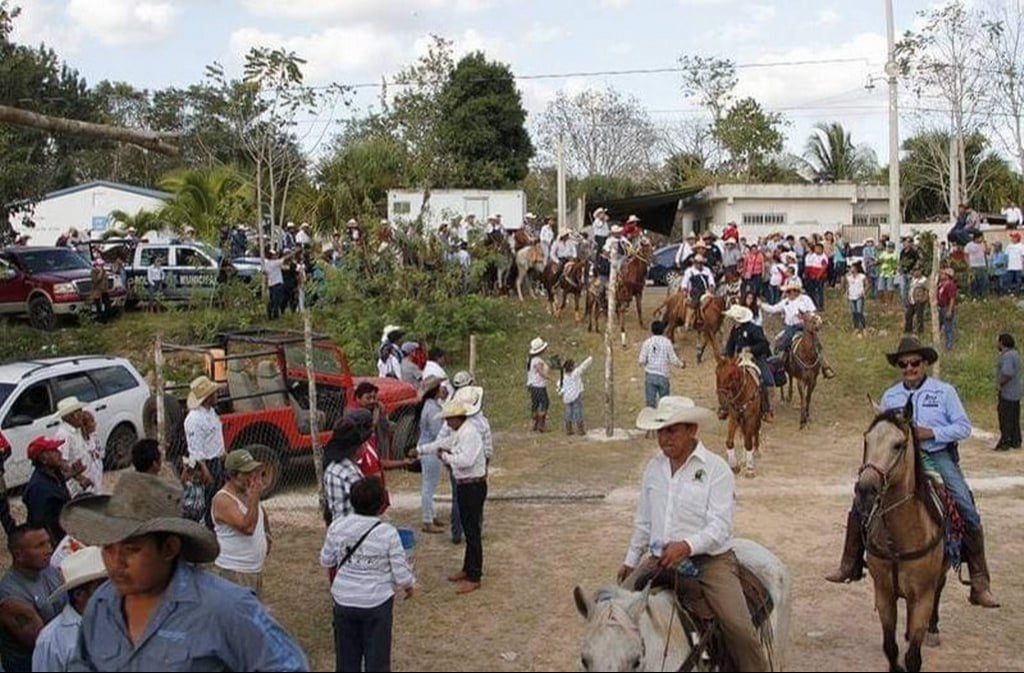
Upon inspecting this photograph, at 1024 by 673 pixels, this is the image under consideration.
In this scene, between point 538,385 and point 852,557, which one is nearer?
point 852,557

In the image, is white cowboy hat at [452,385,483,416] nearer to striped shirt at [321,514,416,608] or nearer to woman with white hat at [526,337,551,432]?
striped shirt at [321,514,416,608]

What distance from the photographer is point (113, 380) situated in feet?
49.0

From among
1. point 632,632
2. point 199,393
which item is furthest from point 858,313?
point 632,632

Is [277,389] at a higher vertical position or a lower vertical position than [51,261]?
lower

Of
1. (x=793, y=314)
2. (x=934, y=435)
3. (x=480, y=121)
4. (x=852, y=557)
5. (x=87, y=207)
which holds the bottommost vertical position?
A: (x=852, y=557)

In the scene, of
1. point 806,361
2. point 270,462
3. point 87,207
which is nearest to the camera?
point 270,462

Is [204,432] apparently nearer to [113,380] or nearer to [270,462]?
[270,462]

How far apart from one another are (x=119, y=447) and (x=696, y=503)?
37.7ft

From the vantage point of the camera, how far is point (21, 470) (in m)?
13.2

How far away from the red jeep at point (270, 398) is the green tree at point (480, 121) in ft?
88.1

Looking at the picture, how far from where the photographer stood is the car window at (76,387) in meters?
13.8

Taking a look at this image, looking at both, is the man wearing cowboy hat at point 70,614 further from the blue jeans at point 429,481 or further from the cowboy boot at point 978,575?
the blue jeans at point 429,481

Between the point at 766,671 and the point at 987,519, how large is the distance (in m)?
7.93

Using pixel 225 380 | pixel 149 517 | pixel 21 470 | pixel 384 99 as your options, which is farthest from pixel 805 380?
pixel 384 99
